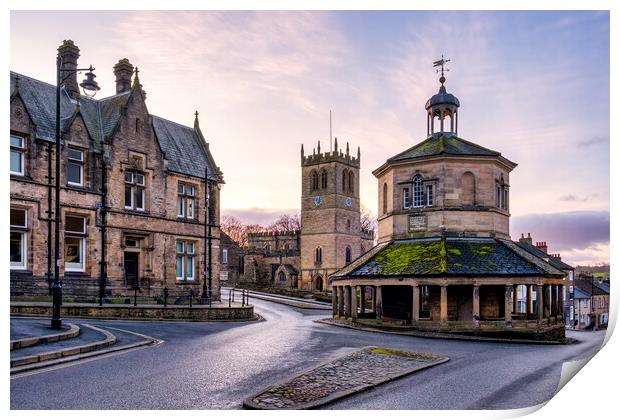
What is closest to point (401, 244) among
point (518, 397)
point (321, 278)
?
point (518, 397)

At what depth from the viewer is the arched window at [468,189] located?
24891 mm

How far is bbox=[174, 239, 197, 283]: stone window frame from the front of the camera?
3075 cm

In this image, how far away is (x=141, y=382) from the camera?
10.5 m

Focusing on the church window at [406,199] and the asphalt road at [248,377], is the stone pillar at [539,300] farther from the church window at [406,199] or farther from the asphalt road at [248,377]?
the church window at [406,199]

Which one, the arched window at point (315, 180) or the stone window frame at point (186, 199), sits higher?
the arched window at point (315, 180)

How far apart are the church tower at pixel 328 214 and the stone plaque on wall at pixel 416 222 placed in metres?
51.0

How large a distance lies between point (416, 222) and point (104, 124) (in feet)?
50.7

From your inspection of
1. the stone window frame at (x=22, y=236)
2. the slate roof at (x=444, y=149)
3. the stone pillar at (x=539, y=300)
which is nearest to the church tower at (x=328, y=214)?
the slate roof at (x=444, y=149)

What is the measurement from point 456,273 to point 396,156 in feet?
22.9

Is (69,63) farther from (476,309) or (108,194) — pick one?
(476,309)

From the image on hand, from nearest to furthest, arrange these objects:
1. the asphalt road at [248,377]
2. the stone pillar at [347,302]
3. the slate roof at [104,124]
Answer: the asphalt road at [248,377] → the slate roof at [104,124] → the stone pillar at [347,302]

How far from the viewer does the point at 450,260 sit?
22.5 m

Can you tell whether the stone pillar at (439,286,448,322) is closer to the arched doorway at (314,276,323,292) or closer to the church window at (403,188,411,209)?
the church window at (403,188,411,209)

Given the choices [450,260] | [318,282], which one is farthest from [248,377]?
[318,282]
